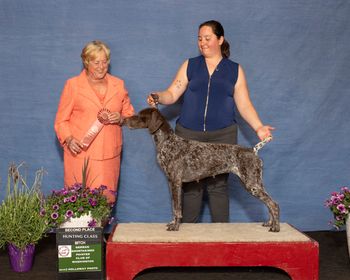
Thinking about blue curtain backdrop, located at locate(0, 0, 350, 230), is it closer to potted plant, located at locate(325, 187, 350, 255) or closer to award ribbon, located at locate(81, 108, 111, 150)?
award ribbon, located at locate(81, 108, 111, 150)

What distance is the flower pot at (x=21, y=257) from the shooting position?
390 cm

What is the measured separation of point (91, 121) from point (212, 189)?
3.68 ft

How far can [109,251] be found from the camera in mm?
3432

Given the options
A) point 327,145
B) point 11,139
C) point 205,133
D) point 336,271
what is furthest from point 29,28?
point 336,271

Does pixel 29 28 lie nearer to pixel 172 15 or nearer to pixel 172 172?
pixel 172 15

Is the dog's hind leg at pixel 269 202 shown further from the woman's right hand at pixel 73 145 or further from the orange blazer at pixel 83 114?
the woman's right hand at pixel 73 145

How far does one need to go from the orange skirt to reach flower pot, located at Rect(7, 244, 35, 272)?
571 millimetres

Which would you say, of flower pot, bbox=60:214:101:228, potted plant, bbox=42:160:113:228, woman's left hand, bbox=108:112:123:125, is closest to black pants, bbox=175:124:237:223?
woman's left hand, bbox=108:112:123:125

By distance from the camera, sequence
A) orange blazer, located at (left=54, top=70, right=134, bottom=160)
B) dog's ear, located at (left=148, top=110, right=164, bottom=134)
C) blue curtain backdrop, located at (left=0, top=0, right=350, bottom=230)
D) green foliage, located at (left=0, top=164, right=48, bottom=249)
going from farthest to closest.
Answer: blue curtain backdrop, located at (left=0, top=0, right=350, bottom=230), orange blazer, located at (left=54, top=70, right=134, bottom=160), green foliage, located at (left=0, top=164, right=48, bottom=249), dog's ear, located at (left=148, top=110, right=164, bottom=134)

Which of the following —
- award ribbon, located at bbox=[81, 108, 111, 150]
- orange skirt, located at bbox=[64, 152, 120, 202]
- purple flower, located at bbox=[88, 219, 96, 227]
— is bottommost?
purple flower, located at bbox=[88, 219, 96, 227]

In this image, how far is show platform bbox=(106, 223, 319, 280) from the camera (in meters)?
3.45

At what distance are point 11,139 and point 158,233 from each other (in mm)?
1975

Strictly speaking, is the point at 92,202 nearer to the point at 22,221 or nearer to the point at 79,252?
the point at 79,252

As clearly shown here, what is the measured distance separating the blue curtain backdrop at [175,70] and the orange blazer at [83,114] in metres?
0.72
